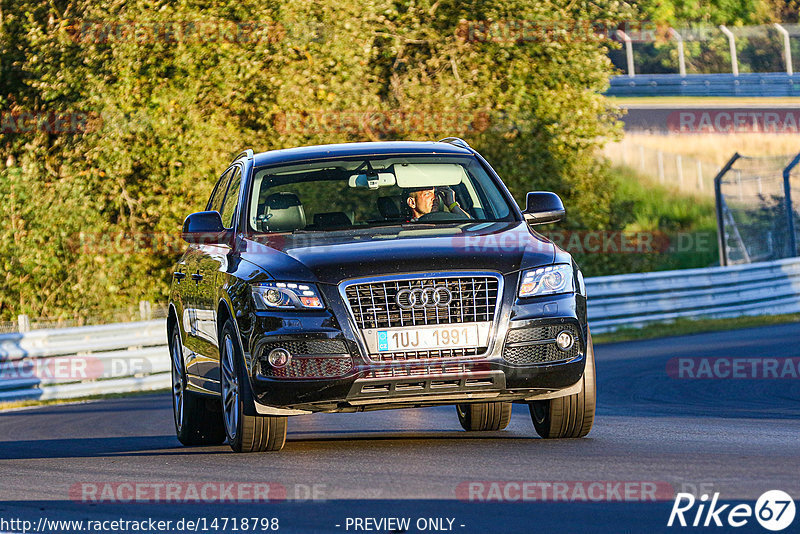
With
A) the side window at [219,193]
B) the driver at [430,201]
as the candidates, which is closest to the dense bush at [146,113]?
the side window at [219,193]

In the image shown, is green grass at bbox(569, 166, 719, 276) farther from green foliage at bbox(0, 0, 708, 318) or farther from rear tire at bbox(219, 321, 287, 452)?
rear tire at bbox(219, 321, 287, 452)

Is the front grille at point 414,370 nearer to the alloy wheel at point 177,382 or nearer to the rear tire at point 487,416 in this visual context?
the rear tire at point 487,416

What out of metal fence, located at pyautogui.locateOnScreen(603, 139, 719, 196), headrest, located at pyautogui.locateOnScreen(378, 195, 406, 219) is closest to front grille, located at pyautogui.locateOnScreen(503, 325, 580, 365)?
headrest, located at pyautogui.locateOnScreen(378, 195, 406, 219)

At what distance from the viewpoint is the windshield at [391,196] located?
973 cm

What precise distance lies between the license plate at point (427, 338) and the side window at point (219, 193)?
3108mm

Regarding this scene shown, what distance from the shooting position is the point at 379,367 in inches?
334

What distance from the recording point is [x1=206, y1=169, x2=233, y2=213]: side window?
11.3m

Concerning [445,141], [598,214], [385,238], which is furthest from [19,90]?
[385,238]

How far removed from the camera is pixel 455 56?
30.5 metres

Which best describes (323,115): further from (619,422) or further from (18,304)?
(619,422)

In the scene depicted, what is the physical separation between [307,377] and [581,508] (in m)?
2.34

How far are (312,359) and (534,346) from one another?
1.26 meters

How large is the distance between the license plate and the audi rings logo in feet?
0.42

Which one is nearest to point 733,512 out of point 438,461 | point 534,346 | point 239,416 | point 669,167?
point 438,461
